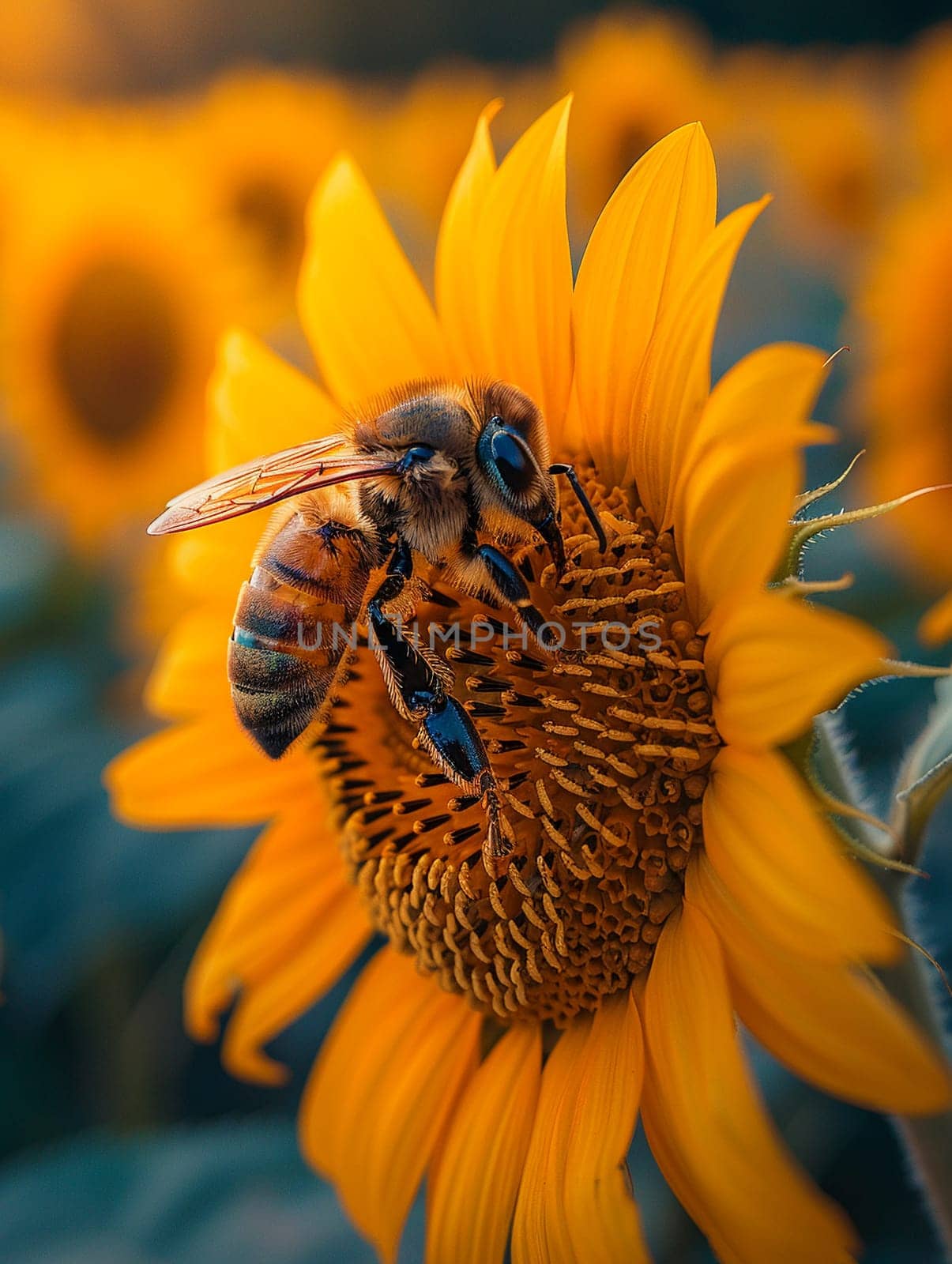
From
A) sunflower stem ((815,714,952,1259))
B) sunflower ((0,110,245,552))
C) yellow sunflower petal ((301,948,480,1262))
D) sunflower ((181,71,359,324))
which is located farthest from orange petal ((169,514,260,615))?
sunflower ((181,71,359,324))

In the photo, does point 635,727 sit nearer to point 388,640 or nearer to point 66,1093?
point 388,640

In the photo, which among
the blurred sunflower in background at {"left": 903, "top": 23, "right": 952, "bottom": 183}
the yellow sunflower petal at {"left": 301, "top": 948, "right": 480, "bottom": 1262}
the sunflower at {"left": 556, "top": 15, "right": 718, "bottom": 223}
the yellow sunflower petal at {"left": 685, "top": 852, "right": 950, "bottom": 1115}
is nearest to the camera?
the yellow sunflower petal at {"left": 685, "top": 852, "right": 950, "bottom": 1115}

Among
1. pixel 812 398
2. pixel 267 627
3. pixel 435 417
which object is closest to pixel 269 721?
pixel 267 627

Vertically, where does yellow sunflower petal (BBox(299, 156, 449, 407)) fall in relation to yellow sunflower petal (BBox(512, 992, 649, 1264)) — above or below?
above

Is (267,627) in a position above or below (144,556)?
below

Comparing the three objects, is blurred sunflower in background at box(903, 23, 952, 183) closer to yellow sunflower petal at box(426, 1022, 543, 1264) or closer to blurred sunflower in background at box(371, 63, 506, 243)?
blurred sunflower in background at box(371, 63, 506, 243)

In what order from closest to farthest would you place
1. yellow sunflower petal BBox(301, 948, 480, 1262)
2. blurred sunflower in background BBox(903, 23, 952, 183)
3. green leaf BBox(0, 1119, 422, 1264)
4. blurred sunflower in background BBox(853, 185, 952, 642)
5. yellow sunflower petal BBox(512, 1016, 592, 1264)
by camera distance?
yellow sunflower petal BBox(512, 1016, 592, 1264), yellow sunflower petal BBox(301, 948, 480, 1262), green leaf BBox(0, 1119, 422, 1264), blurred sunflower in background BBox(853, 185, 952, 642), blurred sunflower in background BBox(903, 23, 952, 183)

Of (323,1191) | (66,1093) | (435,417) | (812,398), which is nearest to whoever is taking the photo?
(812,398)

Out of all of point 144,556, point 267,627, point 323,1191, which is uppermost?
point 144,556
